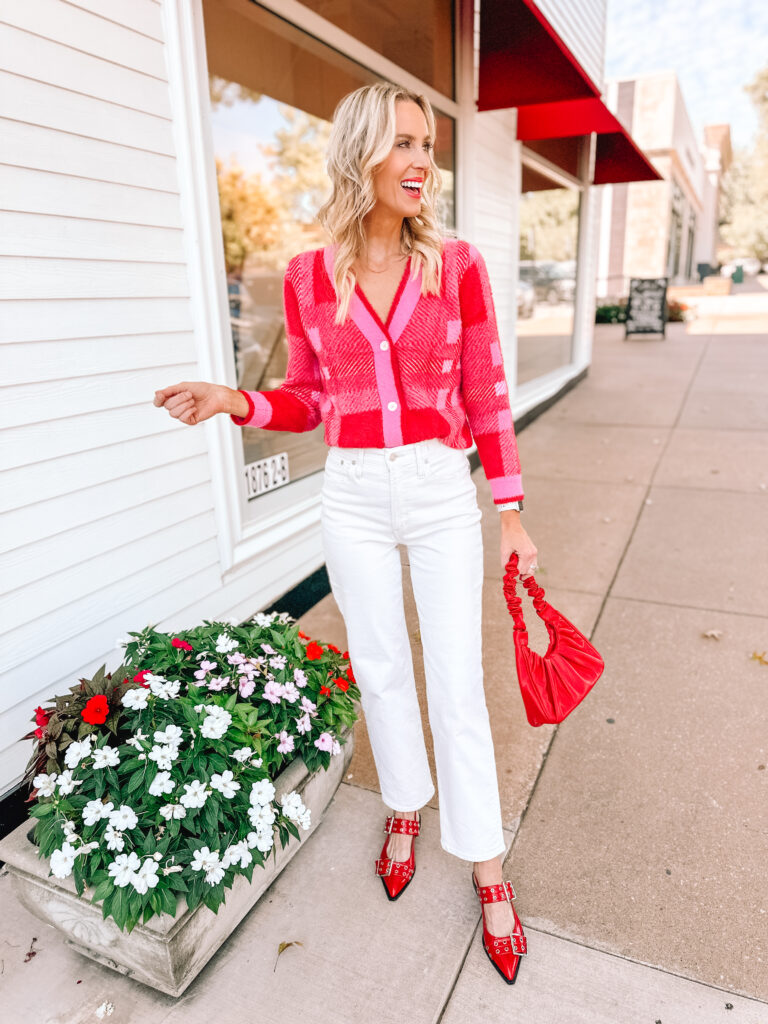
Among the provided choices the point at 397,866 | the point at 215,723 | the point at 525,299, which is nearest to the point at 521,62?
the point at 525,299

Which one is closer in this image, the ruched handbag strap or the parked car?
the ruched handbag strap

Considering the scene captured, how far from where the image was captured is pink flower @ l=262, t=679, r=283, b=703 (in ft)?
6.86

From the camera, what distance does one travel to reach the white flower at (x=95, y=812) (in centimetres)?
171

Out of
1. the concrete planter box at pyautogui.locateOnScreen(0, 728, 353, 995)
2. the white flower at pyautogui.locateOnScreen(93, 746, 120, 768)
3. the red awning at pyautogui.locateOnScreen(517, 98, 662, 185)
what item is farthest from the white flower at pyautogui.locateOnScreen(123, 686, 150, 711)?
the red awning at pyautogui.locateOnScreen(517, 98, 662, 185)

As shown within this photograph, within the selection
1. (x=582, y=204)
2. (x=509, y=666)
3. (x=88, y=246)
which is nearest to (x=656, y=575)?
(x=509, y=666)

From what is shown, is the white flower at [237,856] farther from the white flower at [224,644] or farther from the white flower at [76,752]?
the white flower at [224,644]

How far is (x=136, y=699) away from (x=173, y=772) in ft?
0.70

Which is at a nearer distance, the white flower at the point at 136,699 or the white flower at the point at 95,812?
the white flower at the point at 95,812

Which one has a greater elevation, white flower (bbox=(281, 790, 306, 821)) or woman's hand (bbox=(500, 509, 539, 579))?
woman's hand (bbox=(500, 509, 539, 579))

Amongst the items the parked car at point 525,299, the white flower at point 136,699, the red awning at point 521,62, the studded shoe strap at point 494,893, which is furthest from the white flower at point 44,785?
the parked car at point 525,299

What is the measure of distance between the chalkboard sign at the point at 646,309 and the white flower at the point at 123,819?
1516 cm

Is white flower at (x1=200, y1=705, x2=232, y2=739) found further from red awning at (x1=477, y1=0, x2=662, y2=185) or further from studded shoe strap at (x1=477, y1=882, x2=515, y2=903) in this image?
red awning at (x1=477, y1=0, x2=662, y2=185)

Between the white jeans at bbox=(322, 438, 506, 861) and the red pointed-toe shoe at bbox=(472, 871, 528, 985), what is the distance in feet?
0.34

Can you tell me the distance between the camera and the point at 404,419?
1750mm
